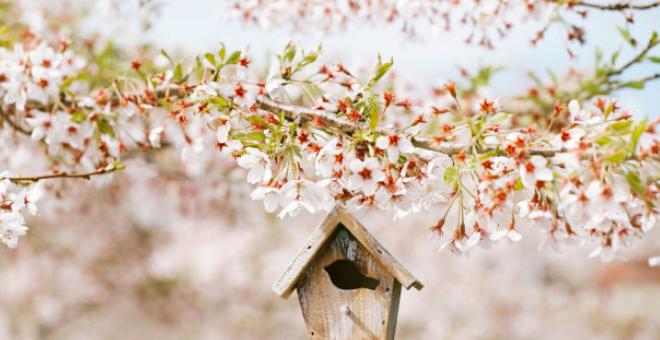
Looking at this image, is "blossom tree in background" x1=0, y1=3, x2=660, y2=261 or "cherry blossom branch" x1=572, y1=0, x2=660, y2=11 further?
"cherry blossom branch" x1=572, y1=0, x2=660, y2=11

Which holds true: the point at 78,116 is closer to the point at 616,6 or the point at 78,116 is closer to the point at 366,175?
the point at 366,175

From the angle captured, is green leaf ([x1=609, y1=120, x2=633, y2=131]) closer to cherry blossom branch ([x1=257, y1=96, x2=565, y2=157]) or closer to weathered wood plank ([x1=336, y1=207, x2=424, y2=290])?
cherry blossom branch ([x1=257, y1=96, x2=565, y2=157])

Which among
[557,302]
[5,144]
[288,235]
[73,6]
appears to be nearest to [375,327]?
[5,144]

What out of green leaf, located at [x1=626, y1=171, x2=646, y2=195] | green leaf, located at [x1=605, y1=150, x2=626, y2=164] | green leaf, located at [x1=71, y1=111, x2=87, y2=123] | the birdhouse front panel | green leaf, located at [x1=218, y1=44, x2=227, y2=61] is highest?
green leaf, located at [x1=218, y1=44, x2=227, y2=61]

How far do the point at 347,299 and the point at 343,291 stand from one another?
23 mm

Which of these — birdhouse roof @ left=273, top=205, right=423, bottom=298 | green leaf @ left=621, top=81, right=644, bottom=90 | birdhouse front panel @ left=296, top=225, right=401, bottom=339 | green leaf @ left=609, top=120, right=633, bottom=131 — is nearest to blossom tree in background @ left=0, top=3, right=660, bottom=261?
green leaf @ left=609, top=120, right=633, bottom=131

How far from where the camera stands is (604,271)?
55.0ft

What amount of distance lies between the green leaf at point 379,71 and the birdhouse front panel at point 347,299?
1.30 feet

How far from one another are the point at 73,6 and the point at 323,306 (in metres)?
4.31

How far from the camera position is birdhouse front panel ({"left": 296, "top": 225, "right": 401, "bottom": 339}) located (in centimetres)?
178

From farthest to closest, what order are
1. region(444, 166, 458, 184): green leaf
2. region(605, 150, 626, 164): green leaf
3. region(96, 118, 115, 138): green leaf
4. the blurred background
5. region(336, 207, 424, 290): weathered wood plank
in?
the blurred background → region(96, 118, 115, 138): green leaf → region(336, 207, 424, 290): weathered wood plank → region(444, 166, 458, 184): green leaf → region(605, 150, 626, 164): green leaf

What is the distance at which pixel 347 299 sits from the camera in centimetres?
181

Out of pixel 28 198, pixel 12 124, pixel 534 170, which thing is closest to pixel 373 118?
pixel 534 170

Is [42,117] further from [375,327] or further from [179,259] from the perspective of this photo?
[179,259]
